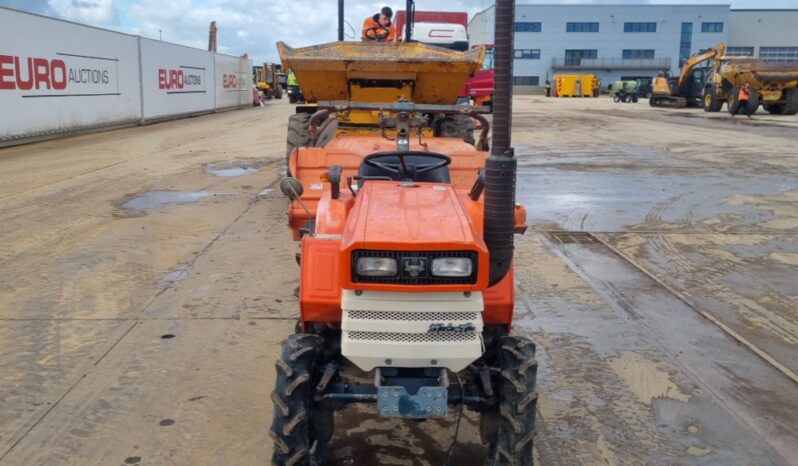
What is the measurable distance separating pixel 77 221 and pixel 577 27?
79.3m

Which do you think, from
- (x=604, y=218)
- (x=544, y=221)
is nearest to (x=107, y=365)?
(x=544, y=221)

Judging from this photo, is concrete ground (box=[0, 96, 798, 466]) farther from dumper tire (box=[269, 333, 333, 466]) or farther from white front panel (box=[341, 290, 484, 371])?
white front panel (box=[341, 290, 484, 371])

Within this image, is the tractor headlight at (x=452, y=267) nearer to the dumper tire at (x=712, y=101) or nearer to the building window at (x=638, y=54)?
the dumper tire at (x=712, y=101)

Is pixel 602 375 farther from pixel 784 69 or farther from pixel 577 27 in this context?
pixel 577 27

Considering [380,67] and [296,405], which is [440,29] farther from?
[296,405]

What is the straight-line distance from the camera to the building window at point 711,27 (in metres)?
80.2

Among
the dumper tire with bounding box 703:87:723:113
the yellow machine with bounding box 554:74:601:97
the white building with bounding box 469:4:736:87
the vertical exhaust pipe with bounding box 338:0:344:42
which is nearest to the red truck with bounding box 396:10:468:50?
the vertical exhaust pipe with bounding box 338:0:344:42

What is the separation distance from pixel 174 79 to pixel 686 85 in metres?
27.5

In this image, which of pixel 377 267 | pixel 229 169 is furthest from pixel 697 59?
pixel 377 267

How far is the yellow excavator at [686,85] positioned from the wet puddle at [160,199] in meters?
31.5

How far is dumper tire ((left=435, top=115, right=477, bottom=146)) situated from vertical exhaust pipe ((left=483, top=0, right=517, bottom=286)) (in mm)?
6040

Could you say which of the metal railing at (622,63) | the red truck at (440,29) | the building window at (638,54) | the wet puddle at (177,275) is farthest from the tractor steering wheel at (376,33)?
the building window at (638,54)

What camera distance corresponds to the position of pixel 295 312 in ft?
18.2

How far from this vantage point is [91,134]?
20.2 metres
